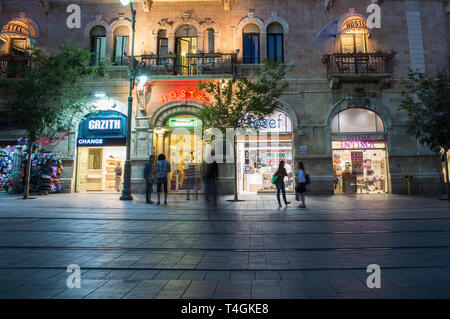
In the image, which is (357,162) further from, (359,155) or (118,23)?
(118,23)

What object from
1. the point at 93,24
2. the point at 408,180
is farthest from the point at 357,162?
the point at 93,24

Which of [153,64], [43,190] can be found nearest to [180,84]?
[153,64]

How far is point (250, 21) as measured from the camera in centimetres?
1705

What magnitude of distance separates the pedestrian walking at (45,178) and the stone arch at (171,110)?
6.44m

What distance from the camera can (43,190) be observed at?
15.5 m

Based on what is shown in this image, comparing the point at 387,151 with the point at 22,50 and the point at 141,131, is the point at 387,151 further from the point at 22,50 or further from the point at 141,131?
the point at 22,50

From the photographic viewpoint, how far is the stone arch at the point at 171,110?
1681 centimetres

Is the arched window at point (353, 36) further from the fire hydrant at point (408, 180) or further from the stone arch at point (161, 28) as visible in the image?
the stone arch at point (161, 28)

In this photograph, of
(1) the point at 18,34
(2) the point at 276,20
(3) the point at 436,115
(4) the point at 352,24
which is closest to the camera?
(3) the point at 436,115

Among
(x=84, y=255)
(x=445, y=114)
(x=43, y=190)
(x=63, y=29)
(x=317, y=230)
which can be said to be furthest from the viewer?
A: (x=63, y=29)

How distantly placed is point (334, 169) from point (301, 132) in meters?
3.03

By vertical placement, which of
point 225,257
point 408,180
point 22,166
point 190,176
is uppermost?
point 22,166

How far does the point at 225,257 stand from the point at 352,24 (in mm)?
17507

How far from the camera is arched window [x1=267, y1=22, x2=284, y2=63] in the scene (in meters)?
17.2
